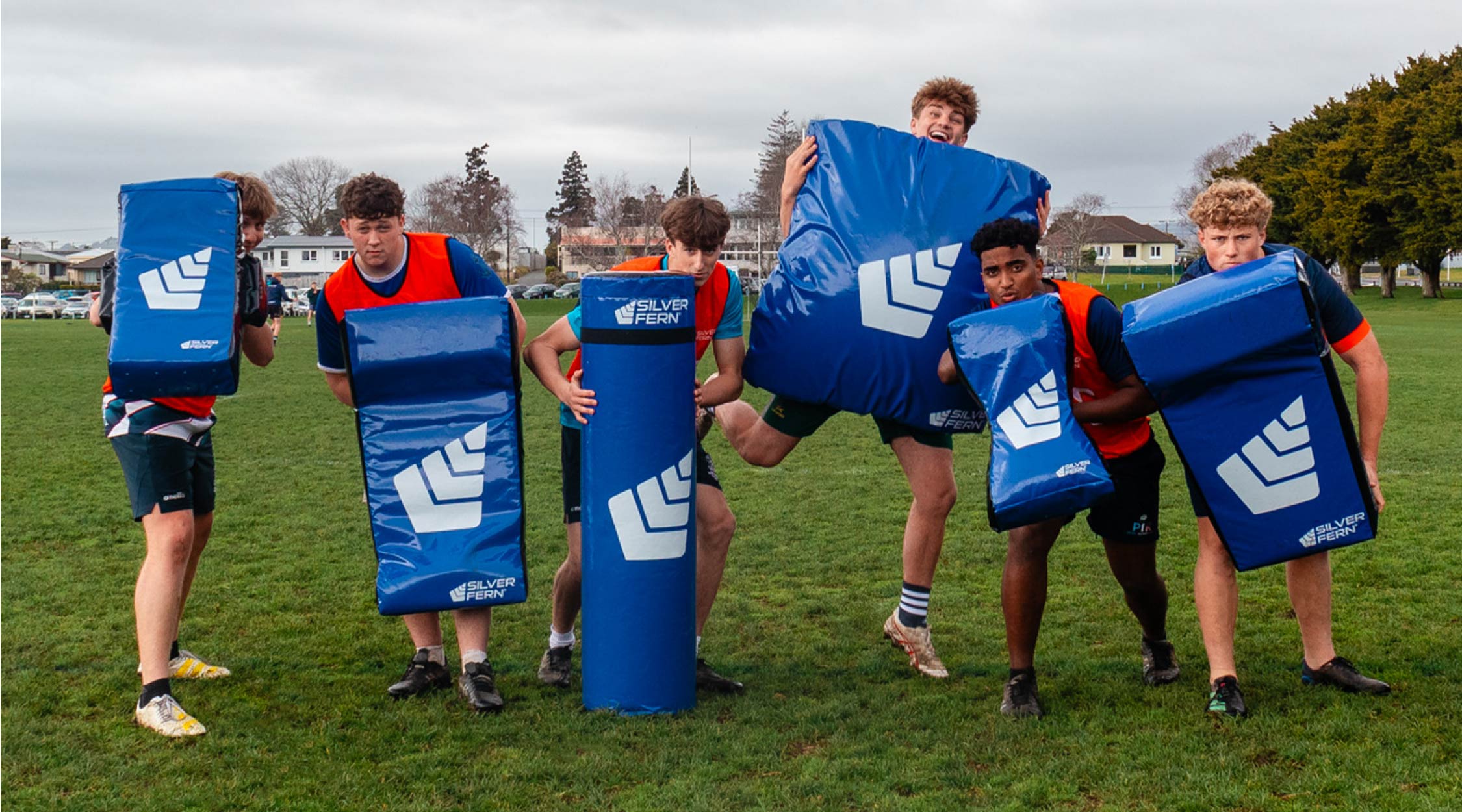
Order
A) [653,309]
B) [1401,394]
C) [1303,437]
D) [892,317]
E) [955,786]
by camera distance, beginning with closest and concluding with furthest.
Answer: [955,786] < [1303,437] < [653,309] < [892,317] < [1401,394]

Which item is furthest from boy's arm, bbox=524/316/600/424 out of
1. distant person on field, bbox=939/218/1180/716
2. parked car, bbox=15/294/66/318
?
parked car, bbox=15/294/66/318

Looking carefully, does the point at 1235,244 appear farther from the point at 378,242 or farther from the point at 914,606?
the point at 378,242

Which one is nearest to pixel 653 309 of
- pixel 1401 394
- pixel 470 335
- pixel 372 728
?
pixel 470 335

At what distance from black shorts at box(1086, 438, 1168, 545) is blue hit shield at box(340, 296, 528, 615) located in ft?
6.77

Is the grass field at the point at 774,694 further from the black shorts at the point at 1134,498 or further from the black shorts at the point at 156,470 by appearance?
the black shorts at the point at 156,470

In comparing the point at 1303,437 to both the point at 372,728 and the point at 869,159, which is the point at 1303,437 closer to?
the point at 869,159

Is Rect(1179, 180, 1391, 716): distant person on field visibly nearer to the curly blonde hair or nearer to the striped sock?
the curly blonde hair

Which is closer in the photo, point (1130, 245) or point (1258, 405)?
point (1258, 405)

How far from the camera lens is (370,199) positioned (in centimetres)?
434

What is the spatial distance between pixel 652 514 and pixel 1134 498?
1.68 metres

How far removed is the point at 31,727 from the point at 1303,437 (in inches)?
169

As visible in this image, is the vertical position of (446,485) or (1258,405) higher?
(1258,405)

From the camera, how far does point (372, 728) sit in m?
4.18

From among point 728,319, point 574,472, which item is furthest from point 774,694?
point 728,319
